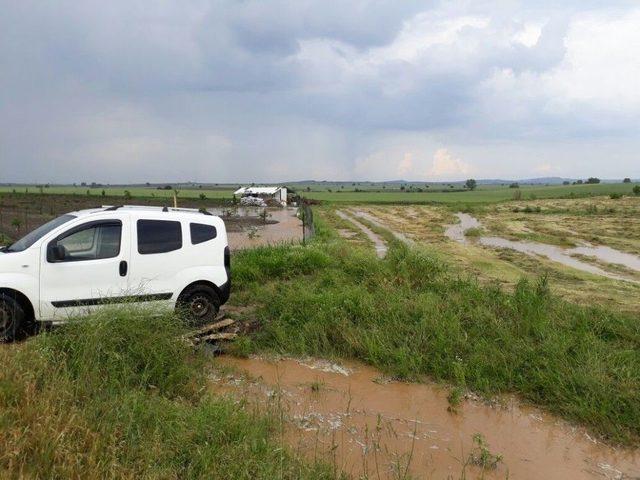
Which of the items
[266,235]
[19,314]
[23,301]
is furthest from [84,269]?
[266,235]

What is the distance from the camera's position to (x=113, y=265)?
6.78 metres

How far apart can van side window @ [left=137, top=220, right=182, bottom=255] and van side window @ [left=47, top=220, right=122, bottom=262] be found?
0.33 m

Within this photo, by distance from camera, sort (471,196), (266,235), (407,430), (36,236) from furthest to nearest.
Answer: (471,196), (266,235), (36,236), (407,430)

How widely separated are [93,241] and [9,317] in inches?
59.1

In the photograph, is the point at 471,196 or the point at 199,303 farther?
the point at 471,196

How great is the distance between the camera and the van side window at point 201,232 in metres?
7.49

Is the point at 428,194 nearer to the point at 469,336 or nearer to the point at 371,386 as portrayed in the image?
the point at 469,336

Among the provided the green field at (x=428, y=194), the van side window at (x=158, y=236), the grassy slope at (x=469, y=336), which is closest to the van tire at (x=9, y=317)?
the van side window at (x=158, y=236)

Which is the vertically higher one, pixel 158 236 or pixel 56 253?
pixel 158 236

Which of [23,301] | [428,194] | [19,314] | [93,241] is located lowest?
[19,314]

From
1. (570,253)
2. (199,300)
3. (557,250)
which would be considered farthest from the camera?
(557,250)

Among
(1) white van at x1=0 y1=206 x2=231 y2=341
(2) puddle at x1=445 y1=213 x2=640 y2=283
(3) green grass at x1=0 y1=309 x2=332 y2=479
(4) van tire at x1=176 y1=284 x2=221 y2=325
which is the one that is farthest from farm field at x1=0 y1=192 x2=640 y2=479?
(2) puddle at x1=445 y1=213 x2=640 y2=283

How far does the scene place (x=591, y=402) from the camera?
18.8 ft

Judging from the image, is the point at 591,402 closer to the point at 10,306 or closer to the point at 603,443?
the point at 603,443
